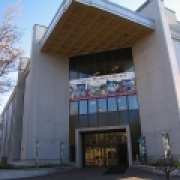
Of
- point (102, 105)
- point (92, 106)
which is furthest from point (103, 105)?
point (92, 106)

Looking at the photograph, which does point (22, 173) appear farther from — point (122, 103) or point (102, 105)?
point (122, 103)

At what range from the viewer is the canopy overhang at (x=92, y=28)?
17511 mm

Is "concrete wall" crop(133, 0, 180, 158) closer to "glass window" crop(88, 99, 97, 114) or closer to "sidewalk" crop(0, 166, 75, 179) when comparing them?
"glass window" crop(88, 99, 97, 114)

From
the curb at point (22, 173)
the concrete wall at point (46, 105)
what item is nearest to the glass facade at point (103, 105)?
the concrete wall at point (46, 105)

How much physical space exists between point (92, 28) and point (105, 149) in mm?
11217

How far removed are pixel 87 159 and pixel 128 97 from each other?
284 inches

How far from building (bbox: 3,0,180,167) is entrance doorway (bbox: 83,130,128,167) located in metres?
0.09

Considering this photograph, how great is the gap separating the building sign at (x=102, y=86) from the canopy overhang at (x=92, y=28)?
124 inches

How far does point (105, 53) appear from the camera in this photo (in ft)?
78.8

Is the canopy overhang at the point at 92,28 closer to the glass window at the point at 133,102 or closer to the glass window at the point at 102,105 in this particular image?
the glass window at the point at 133,102

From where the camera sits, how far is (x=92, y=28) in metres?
20.0

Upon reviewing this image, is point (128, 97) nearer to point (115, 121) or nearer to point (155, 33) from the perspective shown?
point (115, 121)

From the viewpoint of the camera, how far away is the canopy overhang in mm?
17511

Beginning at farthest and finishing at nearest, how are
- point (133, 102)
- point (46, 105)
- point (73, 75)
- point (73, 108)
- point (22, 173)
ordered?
point (73, 75) → point (73, 108) → point (46, 105) → point (133, 102) → point (22, 173)
